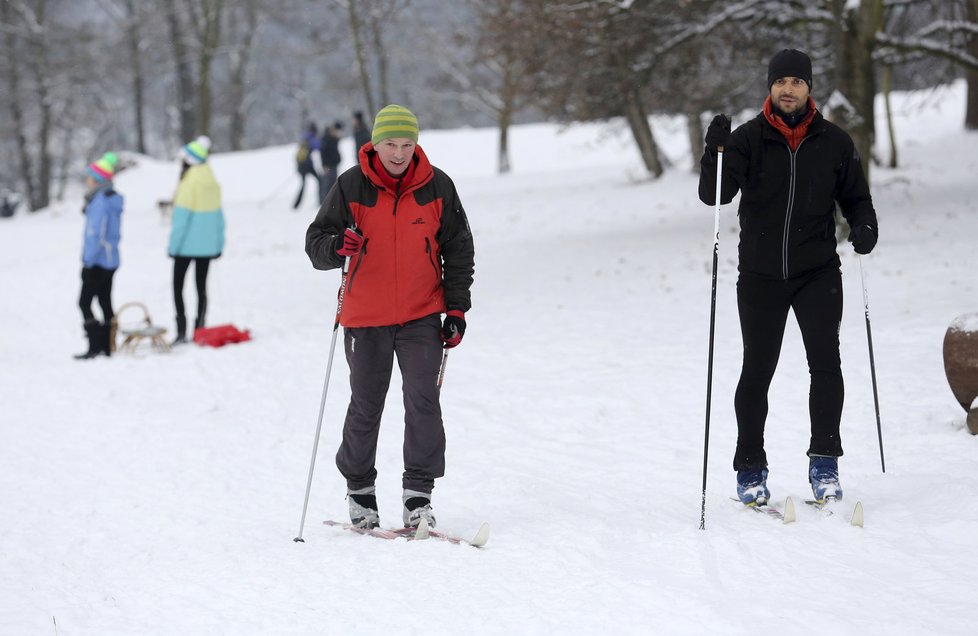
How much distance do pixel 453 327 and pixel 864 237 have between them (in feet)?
6.19

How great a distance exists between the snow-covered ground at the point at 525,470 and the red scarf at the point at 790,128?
1.70 meters

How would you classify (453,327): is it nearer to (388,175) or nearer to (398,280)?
(398,280)

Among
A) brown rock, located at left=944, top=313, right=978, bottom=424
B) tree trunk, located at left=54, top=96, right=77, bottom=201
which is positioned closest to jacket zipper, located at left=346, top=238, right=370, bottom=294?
brown rock, located at left=944, top=313, right=978, bottom=424

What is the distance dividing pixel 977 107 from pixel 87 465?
21700mm

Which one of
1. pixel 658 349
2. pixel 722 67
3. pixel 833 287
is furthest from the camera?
pixel 722 67

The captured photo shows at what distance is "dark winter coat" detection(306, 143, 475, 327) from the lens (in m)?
4.84

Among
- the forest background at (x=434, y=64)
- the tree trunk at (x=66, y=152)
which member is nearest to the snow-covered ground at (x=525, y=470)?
the forest background at (x=434, y=64)

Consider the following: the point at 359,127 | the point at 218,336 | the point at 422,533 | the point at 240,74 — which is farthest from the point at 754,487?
the point at 240,74

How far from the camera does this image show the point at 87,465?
7.15 m

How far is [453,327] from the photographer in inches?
196

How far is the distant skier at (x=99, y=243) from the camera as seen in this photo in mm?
10547

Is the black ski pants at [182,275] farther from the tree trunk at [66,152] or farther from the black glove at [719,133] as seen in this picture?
the tree trunk at [66,152]

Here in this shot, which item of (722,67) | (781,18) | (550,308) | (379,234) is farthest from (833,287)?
(722,67)

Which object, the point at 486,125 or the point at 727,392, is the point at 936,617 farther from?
Result: the point at 486,125
